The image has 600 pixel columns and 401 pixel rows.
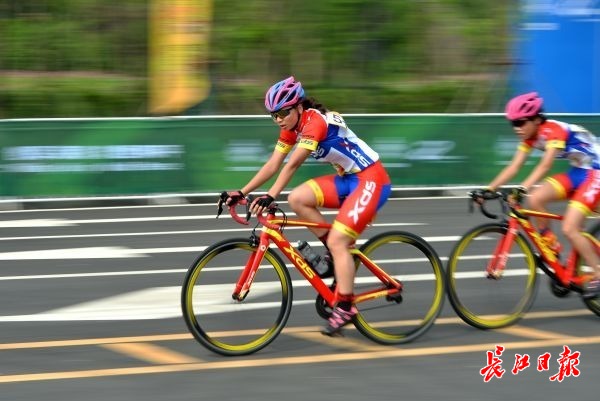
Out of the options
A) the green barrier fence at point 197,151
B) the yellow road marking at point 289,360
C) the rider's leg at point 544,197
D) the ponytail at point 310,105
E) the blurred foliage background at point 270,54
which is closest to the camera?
the yellow road marking at point 289,360

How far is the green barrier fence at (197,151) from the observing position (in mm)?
16125

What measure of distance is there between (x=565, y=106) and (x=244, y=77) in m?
9.33

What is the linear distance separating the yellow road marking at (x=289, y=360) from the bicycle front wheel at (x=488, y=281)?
0.45 metres

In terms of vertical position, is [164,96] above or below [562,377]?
below

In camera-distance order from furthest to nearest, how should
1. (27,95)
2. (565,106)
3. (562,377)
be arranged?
(27,95) < (565,106) < (562,377)

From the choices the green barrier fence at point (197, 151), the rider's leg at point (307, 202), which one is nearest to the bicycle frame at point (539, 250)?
the rider's leg at point (307, 202)

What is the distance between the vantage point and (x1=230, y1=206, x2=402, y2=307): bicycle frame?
7246 mm

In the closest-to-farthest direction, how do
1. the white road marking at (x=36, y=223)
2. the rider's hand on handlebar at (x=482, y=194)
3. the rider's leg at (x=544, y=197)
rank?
the rider's hand on handlebar at (x=482, y=194)
the rider's leg at (x=544, y=197)
the white road marking at (x=36, y=223)

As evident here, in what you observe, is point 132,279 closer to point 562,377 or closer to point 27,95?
point 562,377

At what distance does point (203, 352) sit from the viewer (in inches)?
290

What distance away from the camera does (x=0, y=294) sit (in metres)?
9.57

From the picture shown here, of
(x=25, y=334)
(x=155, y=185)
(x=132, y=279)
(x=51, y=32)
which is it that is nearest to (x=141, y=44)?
(x=51, y=32)

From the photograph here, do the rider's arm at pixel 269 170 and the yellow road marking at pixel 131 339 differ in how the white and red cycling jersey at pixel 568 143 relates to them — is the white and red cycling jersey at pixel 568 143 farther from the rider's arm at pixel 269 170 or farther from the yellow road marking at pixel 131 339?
the rider's arm at pixel 269 170

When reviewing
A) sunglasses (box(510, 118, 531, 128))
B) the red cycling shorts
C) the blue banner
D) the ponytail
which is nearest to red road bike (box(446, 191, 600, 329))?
sunglasses (box(510, 118, 531, 128))
